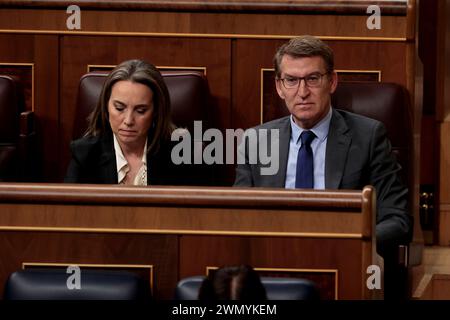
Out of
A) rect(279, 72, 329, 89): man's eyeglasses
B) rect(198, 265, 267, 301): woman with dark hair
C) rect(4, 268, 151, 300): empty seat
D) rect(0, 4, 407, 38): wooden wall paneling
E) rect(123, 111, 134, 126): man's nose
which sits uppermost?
rect(0, 4, 407, 38): wooden wall paneling

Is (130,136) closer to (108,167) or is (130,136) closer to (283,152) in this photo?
(108,167)

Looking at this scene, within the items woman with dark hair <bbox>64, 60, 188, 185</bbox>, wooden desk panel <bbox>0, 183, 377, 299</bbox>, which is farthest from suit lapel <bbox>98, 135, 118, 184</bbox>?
wooden desk panel <bbox>0, 183, 377, 299</bbox>

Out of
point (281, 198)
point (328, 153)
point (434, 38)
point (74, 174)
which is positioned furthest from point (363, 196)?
point (434, 38)

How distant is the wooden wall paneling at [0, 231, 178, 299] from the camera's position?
79cm

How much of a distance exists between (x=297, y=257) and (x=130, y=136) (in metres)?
0.30

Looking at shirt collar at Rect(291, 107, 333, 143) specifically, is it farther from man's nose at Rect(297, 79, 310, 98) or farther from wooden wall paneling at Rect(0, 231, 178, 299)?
wooden wall paneling at Rect(0, 231, 178, 299)

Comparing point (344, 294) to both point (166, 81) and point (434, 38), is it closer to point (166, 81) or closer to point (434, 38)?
point (166, 81)

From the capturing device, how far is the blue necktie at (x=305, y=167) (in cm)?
98

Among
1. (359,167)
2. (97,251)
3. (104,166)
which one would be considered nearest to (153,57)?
(104,166)

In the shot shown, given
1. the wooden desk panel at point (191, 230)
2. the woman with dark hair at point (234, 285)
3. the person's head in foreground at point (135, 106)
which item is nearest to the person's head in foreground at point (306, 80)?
the person's head in foreground at point (135, 106)

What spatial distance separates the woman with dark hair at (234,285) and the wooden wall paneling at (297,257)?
0.36 feet

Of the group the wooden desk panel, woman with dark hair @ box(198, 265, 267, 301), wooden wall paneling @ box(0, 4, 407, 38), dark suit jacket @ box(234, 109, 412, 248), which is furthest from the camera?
wooden wall paneling @ box(0, 4, 407, 38)

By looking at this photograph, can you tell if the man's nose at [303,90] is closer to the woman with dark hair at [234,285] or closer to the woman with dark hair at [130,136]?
the woman with dark hair at [130,136]
